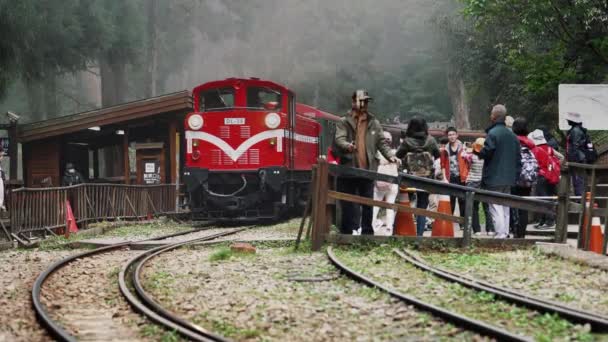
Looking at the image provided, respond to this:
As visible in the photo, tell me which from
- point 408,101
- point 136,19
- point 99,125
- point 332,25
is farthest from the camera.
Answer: point 408,101

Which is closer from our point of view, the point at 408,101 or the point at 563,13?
the point at 563,13

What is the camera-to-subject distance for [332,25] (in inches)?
1542

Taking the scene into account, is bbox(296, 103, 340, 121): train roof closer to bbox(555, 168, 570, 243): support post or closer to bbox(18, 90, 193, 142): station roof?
bbox(18, 90, 193, 142): station roof

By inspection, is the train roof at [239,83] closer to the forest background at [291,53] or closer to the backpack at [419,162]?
the forest background at [291,53]

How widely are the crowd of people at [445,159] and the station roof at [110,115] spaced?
1083cm

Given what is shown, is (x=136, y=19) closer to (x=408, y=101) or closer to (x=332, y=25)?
(x=332, y=25)

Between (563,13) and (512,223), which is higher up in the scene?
(563,13)

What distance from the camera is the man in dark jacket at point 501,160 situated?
32.0 feet

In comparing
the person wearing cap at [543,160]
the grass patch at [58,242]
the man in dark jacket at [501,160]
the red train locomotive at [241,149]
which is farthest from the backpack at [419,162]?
the red train locomotive at [241,149]

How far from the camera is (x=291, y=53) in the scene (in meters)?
39.0

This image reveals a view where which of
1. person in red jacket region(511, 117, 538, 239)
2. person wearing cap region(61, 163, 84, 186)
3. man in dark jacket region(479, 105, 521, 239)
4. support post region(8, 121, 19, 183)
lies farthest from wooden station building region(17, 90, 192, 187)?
man in dark jacket region(479, 105, 521, 239)

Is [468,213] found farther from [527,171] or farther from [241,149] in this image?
[241,149]

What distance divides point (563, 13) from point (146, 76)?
25.5 meters

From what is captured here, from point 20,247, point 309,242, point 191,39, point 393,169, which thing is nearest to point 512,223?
point 393,169
